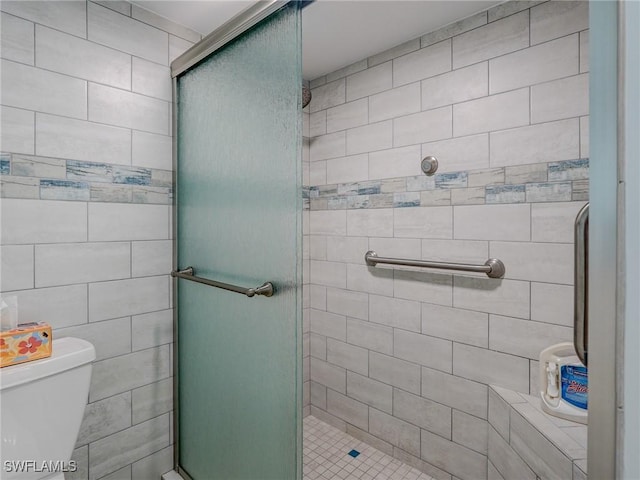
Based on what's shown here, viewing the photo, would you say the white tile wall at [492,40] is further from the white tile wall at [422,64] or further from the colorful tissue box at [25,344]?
the colorful tissue box at [25,344]

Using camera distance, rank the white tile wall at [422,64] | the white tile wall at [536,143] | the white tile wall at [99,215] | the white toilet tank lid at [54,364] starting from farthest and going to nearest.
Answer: the white tile wall at [422,64] → the white tile wall at [536,143] → the white tile wall at [99,215] → the white toilet tank lid at [54,364]

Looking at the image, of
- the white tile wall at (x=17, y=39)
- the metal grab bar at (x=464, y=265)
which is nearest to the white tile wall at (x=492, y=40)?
the metal grab bar at (x=464, y=265)

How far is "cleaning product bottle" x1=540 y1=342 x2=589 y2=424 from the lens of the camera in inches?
50.3

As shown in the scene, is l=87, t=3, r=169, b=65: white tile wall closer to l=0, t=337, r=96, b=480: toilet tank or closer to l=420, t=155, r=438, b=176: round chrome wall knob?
l=0, t=337, r=96, b=480: toilet tank

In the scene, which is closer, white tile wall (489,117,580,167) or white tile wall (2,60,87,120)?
white tile wall (2,60,87,120)

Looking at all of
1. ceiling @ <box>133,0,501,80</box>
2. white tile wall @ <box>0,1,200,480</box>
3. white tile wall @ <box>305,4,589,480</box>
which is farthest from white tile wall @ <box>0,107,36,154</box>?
white tile wall @ <box>305,4,589,480</box>

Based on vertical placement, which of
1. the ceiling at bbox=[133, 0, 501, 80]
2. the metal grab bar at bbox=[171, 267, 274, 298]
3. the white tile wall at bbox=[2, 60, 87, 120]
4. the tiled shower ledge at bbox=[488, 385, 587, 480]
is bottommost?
the tiled shower ledge at bbox=[488, 385, 587, 480]

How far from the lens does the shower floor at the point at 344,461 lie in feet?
5.90

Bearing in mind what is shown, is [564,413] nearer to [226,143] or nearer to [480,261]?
[480,261]

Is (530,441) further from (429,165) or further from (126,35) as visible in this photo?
(126,35)

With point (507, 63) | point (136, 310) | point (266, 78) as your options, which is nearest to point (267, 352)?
point (136, 310)

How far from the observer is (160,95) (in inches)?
62.3

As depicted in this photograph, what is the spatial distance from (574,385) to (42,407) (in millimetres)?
1750

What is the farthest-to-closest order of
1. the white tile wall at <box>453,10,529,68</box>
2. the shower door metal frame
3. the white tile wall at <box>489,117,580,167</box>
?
the white tile wall at <box>453,10,529,68</box> → the white tile wall at <box>489,117,580,167</box> → the shower door metal frame
